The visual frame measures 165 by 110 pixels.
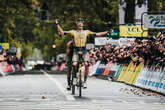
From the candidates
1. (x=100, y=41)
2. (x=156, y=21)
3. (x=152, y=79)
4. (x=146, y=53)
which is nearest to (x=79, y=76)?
(x=152, y=79)

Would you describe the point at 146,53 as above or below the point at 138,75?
above

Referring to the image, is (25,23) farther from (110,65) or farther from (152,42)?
(152,42)

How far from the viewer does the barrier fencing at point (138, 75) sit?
1812cm

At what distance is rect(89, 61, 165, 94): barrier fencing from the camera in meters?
18.1

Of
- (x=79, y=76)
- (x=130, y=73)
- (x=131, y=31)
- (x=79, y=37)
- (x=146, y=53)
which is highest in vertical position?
(x=79, y=37)

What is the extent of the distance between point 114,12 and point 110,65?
12.4 metres

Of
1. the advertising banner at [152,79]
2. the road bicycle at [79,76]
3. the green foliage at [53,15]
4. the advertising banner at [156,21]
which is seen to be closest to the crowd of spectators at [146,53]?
the advertising banner at [152,79]

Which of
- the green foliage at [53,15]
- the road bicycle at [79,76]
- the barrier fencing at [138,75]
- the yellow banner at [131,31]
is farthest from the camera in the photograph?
the green foliage at [53,15]

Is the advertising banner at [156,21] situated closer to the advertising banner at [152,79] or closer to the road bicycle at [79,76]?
the advertising banner at [152,79]

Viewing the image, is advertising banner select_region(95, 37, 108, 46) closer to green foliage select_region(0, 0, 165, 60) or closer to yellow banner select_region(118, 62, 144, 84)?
→ green foliage select_region(0, 0, 165, 60)

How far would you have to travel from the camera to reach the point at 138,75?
22.0 meters

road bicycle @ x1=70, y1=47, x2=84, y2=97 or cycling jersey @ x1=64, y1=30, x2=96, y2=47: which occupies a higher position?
cycling jersey @ x1=64, y1=30, x2=96, y2=47

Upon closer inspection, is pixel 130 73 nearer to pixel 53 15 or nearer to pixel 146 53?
pixel 146 53

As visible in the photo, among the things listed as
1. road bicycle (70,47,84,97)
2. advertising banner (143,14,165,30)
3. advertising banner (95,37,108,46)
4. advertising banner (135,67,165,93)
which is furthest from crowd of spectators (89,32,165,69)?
advertising banner (95,37,108,46)
